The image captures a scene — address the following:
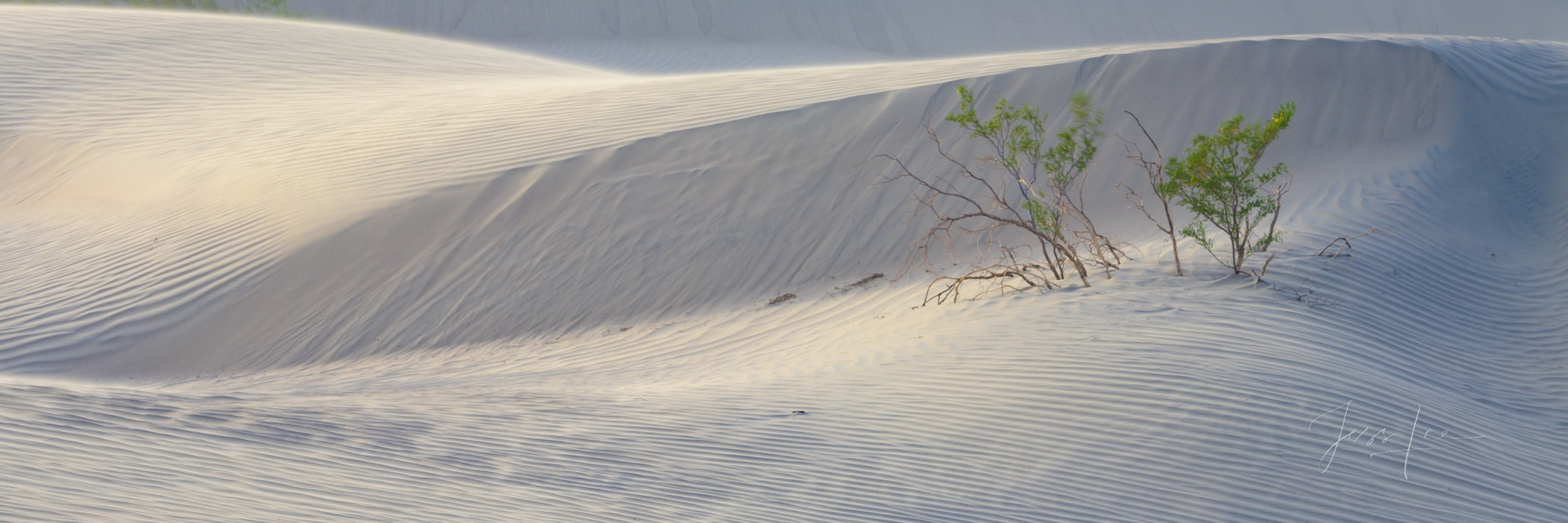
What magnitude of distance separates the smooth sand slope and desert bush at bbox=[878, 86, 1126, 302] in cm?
32

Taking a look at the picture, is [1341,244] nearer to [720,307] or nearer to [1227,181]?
[1227,181]

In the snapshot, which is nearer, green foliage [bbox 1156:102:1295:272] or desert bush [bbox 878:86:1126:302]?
green foliage [bbox 1156:102:1295:272]

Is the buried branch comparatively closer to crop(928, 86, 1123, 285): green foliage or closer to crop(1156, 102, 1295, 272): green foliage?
crop(1156, 102, 1295, 272): green foliage

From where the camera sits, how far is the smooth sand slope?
13.3ft

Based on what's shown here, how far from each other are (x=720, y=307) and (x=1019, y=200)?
123 inches

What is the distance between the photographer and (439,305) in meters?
8.31

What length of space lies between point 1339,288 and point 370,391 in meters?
6.47
